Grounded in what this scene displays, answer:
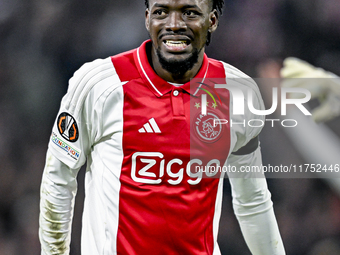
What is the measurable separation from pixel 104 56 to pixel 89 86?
109 cm

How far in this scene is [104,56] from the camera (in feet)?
8.47

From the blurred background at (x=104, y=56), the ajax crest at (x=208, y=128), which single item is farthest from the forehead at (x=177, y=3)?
the blurred background at (x=104, y=56)

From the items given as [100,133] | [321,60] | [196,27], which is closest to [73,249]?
[100,133]

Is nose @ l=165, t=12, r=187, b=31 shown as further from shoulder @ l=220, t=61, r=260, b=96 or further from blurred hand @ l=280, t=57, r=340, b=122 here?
blurred hand @ l=280, t=57, r=340, b=122

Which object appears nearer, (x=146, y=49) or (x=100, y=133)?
(x=100, y=133)

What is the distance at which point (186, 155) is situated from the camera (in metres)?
1.55

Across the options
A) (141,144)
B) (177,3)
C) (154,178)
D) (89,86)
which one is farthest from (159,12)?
(154,178)

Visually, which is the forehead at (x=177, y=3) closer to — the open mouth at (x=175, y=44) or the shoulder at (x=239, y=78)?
the open mouth at (x=175, y=44)

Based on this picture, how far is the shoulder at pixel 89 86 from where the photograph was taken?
1538mm

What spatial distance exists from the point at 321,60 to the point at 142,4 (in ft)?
4.24

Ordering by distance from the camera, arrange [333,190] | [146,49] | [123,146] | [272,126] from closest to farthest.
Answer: [123,146], [146,49], [272,126], [333,190]

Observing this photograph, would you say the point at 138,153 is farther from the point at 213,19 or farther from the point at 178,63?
the point at 213,19

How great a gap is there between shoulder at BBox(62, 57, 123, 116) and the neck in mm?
160

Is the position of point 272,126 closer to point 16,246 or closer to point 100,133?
point 100,133
